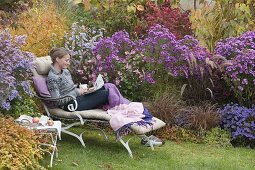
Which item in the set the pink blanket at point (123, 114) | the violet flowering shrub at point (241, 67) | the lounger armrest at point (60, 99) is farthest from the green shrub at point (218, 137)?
the lounger armrest at point (60, 99)

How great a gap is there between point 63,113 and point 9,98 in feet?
2.46

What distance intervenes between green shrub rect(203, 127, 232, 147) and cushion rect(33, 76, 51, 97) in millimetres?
2259

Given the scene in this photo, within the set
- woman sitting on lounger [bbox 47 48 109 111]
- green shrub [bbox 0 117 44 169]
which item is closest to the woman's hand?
woman sitting on lounger [bbox 47 48 109 111]

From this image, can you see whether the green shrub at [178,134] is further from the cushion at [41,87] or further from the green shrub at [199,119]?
the cushion at [41,87]

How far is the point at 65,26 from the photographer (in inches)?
380

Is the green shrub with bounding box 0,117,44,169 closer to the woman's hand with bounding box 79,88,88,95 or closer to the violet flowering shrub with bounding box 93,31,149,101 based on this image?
the woman's hand with bounding box 79,88,88,95

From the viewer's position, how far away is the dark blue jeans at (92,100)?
6930mm

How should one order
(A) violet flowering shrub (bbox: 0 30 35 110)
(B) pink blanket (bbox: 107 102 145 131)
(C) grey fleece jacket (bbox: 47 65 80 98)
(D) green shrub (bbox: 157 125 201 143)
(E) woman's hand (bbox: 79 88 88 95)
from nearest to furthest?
1. (A) violet flowering shrub (bbox: 0 30 35 110)
2. (B) pink blanket (bbox: 107 102 145 131)
3. (C) grey fleece jacket (bbox: 47 65 80 98)
4. (E) woman's hand (bbox: 79 88 88 95)
5. (D) green shrub (bbox: 157 125 201 143)

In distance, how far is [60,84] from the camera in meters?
7.04

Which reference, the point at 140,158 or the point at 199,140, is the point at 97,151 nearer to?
the point at 140,158

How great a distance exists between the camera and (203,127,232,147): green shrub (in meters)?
7.40

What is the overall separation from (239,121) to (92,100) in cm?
206

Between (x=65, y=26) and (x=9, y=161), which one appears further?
(x=65, y=26)

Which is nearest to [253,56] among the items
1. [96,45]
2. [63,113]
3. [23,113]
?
[96,45]
